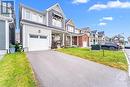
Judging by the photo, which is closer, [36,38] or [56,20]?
[36,38]

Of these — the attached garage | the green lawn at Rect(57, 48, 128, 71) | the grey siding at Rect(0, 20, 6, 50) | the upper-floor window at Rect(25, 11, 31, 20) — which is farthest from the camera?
the upper-floor window at Rect(25, 11, 31, 20)

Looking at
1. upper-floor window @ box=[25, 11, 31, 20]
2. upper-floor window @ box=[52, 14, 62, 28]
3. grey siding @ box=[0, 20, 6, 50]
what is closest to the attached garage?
upper-floor window @ box=[25, 11, 31, 20]

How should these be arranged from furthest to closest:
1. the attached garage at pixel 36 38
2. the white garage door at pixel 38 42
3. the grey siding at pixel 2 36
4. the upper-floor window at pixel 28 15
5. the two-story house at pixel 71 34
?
the two-story house at pixel 71 34
the upper-floor window at pixel 28 15
the white garage door at pixel 38 42
the attached garage at pixel 36 38
the grey siding at pixel 2 36

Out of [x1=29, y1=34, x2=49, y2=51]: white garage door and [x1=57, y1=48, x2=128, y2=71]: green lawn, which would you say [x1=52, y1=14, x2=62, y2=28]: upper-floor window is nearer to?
[x1=29, y1=34, x2=49, y2=51]: white garage door

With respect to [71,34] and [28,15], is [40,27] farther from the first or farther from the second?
[71,34]

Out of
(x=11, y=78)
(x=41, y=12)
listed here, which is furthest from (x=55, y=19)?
(x=11, y=78)

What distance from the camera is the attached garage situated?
2644cm

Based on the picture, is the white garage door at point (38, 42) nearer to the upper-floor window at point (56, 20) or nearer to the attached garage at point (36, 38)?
the attached garage at point (36, 38)

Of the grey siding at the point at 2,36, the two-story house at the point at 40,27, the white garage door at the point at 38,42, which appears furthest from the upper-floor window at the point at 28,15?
the grey siding at the point at 2,36

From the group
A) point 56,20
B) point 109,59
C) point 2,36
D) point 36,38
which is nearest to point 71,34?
point 56,20

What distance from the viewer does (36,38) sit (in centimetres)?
2866

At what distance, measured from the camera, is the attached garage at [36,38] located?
26438 mm

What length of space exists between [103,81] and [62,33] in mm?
29426

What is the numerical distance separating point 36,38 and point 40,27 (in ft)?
6.88
